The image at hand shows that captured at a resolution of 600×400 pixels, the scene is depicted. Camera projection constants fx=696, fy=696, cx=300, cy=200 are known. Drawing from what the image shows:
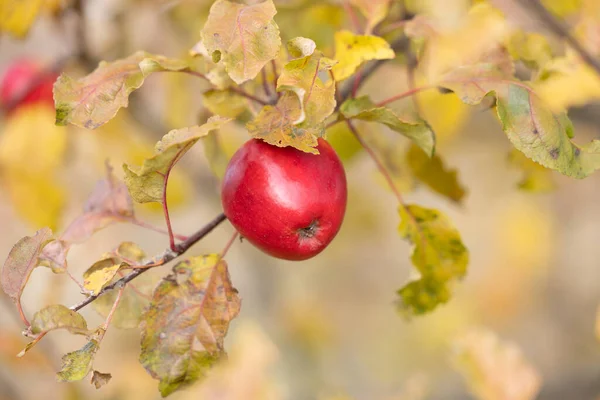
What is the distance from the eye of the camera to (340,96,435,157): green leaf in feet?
2.23

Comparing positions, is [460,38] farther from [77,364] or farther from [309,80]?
[77,364]

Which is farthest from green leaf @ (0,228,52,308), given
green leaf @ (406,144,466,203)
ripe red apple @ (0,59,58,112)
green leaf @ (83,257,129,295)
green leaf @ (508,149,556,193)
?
ripe red apple @ (0,59,58,112)

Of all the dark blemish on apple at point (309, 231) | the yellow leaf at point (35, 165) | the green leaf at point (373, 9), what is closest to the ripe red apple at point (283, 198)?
the dark blemish on apple at point (309, 231)

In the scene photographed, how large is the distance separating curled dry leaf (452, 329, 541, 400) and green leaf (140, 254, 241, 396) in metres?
0.50

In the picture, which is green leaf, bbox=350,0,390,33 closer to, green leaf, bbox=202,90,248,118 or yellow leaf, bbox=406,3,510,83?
yellow leaf, bbox=406,3,510,83

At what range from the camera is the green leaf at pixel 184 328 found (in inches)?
26.1

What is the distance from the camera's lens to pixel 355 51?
73 centimetres

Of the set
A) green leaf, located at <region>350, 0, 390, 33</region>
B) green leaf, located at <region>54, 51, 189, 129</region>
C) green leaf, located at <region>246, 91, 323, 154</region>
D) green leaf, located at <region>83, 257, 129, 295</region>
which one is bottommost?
green leaf, located at <region>83, 257, 129, 295</region>

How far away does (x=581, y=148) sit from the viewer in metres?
0.67

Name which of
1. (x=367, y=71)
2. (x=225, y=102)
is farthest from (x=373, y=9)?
(x=225, y=102)

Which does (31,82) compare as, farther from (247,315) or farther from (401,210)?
(247,315)

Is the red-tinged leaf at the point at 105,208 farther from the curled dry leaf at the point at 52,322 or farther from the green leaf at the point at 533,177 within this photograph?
the green leaf at the point at 533,177

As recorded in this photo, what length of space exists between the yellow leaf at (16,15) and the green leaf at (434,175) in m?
0.62

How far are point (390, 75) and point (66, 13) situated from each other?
1132 mm
